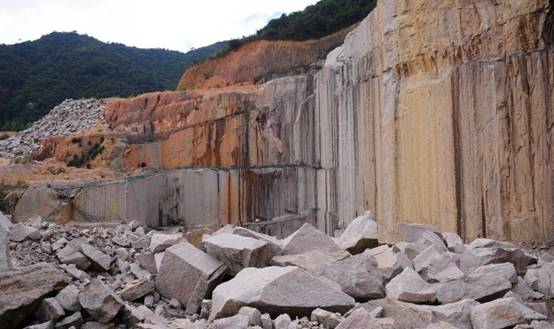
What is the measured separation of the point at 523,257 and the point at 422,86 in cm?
507

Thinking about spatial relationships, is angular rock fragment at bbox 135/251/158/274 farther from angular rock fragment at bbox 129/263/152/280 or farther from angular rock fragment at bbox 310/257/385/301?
angular rock fragment at bbox 310/257/385/301

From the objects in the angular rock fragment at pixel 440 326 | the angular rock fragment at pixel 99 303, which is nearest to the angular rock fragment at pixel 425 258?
the angular rock fragment at pixel 440 326

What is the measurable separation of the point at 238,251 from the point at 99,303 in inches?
61.2

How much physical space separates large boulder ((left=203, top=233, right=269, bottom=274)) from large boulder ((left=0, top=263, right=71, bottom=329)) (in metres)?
1.56

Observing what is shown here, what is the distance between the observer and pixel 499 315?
4.23 meters

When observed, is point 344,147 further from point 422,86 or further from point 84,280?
point 84,280

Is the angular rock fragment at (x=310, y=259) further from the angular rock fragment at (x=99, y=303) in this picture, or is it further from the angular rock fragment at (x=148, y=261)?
the angular rock fragment at (x=99, y=303)

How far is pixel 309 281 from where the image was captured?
15.4ft

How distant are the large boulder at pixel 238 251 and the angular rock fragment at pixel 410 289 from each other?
4.39ft

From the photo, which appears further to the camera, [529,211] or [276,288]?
[529,211]

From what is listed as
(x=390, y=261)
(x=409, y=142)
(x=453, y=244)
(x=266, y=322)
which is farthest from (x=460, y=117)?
(x=266, y=322)

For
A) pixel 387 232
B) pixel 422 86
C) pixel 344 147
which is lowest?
pixel 387 232

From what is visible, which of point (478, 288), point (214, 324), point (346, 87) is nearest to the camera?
point (214, 324)

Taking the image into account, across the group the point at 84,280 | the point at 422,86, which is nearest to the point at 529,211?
the point at 422,86
